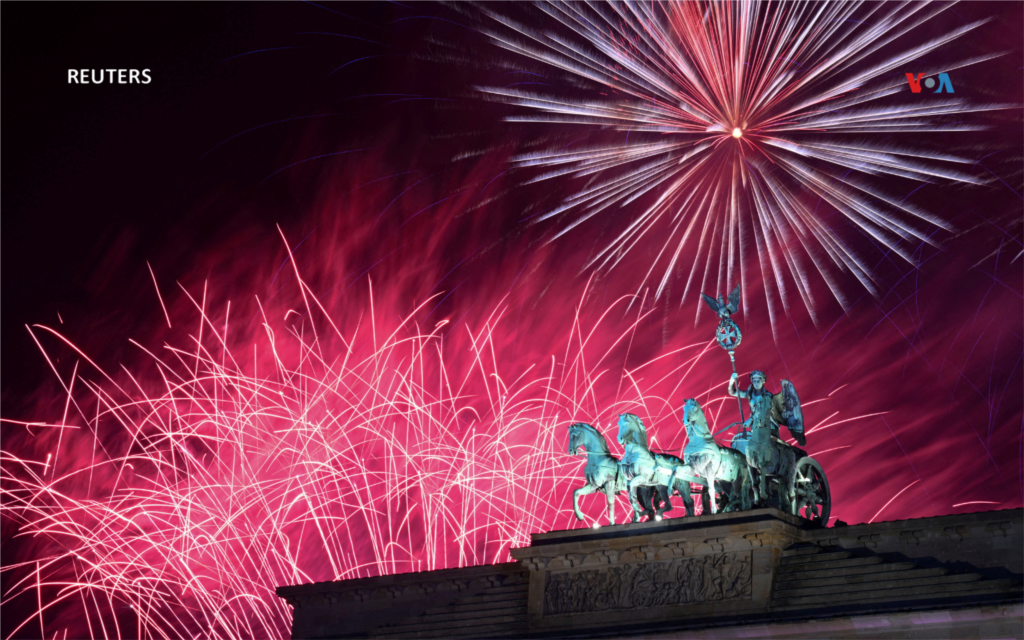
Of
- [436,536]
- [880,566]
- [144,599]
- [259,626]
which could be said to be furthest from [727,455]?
[259,626]

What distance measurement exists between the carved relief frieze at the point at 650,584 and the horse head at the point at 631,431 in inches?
86.3

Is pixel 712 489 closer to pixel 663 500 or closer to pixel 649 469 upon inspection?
pixel 649 469

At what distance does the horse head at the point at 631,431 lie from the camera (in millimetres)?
22625

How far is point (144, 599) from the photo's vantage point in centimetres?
2803

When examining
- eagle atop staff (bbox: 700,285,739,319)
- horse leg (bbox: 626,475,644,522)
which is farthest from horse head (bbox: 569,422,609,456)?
eagle atop staff (bbox: 700,285,739,319)

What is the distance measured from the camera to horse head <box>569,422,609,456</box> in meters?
23.0

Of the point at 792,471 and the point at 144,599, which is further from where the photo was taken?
the point at 144,599

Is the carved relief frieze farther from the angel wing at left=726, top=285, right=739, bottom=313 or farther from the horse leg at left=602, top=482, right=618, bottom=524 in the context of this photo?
the angel wing at left=726, top=285, right=739, bottom=313

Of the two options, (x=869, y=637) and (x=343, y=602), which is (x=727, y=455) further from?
(x=343, y=602)

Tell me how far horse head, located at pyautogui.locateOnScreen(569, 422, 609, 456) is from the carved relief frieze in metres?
2.16

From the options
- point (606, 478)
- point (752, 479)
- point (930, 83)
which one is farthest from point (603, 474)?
point (930, 83)

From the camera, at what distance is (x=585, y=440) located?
23.1 metres

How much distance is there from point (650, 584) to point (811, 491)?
11.2 ft

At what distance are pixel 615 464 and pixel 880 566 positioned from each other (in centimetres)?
512
